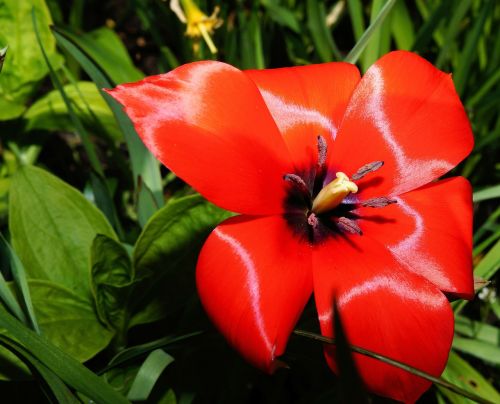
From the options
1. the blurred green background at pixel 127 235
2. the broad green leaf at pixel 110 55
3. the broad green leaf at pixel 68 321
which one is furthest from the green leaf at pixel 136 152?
the broad green leaf at pixel 68 321

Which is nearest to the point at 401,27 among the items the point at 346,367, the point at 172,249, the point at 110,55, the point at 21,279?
the point at 110,55

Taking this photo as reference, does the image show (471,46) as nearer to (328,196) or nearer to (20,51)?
(328,196)

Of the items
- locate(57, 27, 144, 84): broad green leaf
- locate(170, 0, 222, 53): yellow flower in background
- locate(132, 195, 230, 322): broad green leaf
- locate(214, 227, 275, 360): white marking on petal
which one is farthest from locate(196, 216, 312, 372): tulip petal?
locate(170, 0, 222, 53): yellow flower in background

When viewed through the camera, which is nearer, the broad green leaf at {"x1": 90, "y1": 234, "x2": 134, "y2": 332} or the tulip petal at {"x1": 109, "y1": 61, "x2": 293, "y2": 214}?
the tulip petal at {"x1": 109, "y1": 61, "x2": 293, "y2": 214}

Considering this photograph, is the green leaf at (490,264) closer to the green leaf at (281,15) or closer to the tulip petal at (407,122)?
the tulip petal at (407,122)

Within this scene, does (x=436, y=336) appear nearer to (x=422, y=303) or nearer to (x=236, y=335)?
(x=422, y=303)

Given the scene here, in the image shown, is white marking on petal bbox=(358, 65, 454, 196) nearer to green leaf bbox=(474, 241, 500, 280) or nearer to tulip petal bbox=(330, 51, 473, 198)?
tulip petal bbox=(330, 51, 473, 198)
